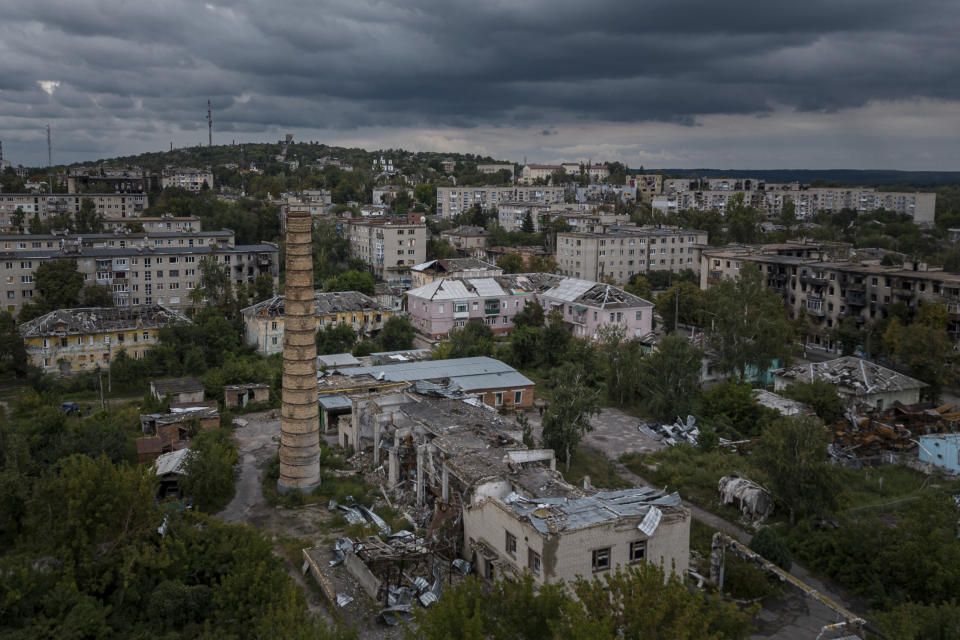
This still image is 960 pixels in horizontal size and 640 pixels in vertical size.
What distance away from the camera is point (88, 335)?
37750 mm

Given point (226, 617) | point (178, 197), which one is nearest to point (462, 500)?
point (226, 617)

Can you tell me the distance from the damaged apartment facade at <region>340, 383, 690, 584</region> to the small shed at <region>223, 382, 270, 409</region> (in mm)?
9182

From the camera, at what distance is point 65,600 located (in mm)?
15164

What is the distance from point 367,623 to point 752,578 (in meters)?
9.21

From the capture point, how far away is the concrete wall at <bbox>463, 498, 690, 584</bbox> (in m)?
16.0

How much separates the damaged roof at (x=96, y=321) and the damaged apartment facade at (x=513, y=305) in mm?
14902

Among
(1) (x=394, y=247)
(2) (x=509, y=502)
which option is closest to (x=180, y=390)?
(2) (x=509, y=502)

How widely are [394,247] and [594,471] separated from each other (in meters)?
42.4

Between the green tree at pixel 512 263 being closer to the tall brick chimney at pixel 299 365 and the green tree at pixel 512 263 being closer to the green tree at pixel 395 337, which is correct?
the green tree at pixel 395 337

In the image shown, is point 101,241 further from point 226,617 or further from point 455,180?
point 455,180

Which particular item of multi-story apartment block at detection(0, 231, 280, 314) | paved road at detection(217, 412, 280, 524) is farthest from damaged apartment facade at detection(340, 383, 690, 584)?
multi-story apartment block at detection(0, 231, 280, 314)

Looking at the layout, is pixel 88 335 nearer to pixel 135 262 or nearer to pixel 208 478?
pixel 135 262

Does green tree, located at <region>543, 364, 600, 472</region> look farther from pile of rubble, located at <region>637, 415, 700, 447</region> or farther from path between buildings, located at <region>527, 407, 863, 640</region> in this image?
pile of rubble, located at <region>637, 415, 700, 447</region>

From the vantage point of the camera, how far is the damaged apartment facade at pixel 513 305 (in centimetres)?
4612
